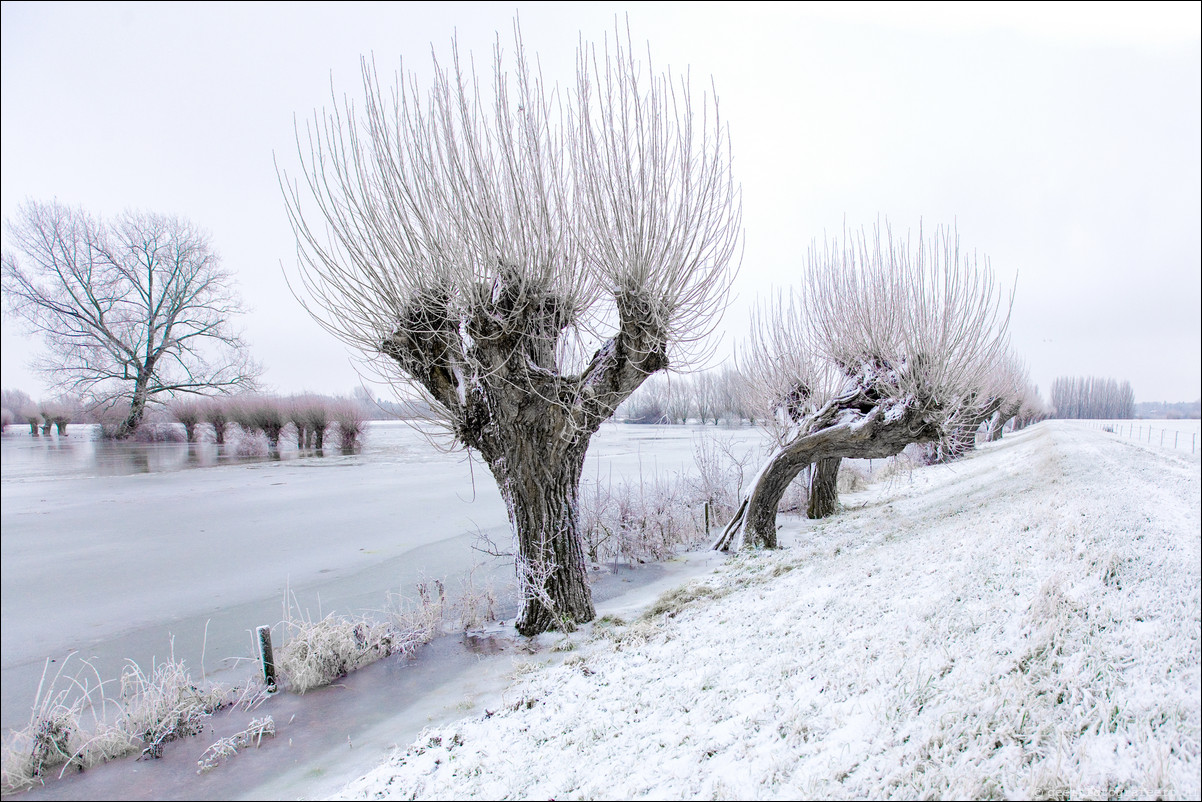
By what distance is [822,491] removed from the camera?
11.8 m

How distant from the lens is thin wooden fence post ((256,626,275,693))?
15.3 feet

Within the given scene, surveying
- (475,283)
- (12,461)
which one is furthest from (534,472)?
(12,461)

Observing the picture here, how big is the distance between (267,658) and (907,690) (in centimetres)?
523

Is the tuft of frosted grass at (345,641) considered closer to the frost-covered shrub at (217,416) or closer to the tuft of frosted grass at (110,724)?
the tuft of frosted grass at (110,724)

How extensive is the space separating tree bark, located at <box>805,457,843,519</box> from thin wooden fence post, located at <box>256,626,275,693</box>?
34.8 ft

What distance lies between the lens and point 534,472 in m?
5.67

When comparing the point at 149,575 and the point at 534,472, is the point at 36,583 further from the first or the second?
the point at 534,472

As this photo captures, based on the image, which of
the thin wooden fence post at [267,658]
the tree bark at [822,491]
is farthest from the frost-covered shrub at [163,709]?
the tree bark at [822,491]

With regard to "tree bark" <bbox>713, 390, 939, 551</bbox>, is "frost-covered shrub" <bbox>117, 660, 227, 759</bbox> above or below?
below

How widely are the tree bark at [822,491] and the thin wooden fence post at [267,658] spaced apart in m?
10.6

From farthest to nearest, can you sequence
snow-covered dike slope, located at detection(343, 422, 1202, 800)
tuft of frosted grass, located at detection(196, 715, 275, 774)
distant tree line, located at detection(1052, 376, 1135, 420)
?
distant tree line, located at detection(1052, 376, 1135, 420) → tuft of frosted grass, located at detection(196, 715, 275, 774) → snow-covered dike slope, located at detection(343, 422, 1202, 800)

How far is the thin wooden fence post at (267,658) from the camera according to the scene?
466 centimetres

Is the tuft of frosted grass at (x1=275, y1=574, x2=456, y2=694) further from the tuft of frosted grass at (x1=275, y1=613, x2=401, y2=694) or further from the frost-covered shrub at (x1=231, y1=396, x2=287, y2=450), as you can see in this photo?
the frost-covered shrub at (x1=231, y1=396, x2=287, y2=450)

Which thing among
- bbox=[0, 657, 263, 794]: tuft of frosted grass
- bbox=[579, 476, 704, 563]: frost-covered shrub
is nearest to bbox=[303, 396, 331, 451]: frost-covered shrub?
bbox=[579, 476, 704, 563]: frost-covered shrub
